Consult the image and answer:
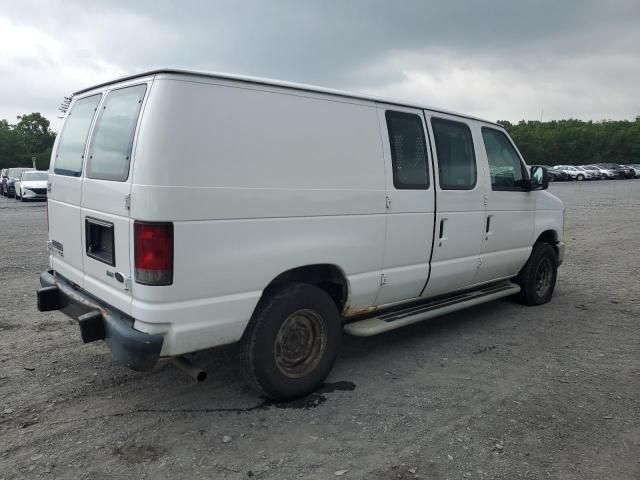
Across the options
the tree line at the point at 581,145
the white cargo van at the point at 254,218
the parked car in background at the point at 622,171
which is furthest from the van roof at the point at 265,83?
the tree line at the point at 581,145

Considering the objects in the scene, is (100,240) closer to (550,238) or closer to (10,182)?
(550,238)

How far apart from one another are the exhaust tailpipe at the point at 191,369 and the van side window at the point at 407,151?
7.08 feet

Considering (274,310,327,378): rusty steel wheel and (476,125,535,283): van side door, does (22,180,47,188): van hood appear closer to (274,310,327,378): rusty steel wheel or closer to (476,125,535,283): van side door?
(476,125,535,283): van side door

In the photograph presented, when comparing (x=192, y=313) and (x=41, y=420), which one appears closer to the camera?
(x=192, y=313)

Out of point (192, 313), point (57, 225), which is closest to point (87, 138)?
point (57, 225)

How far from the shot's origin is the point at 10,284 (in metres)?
7.23

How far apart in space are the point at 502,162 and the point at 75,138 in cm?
426

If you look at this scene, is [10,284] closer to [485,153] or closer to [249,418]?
[249,418]

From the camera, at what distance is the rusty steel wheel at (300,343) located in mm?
3897

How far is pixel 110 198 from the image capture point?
348cm

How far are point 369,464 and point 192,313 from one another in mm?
1410

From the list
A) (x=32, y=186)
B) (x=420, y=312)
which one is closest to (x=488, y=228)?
(x=420, y=312)

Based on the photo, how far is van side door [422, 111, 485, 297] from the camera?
4945 mm

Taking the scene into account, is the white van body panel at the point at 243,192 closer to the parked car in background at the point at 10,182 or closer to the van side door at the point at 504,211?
the van side door at the point at 504,211
